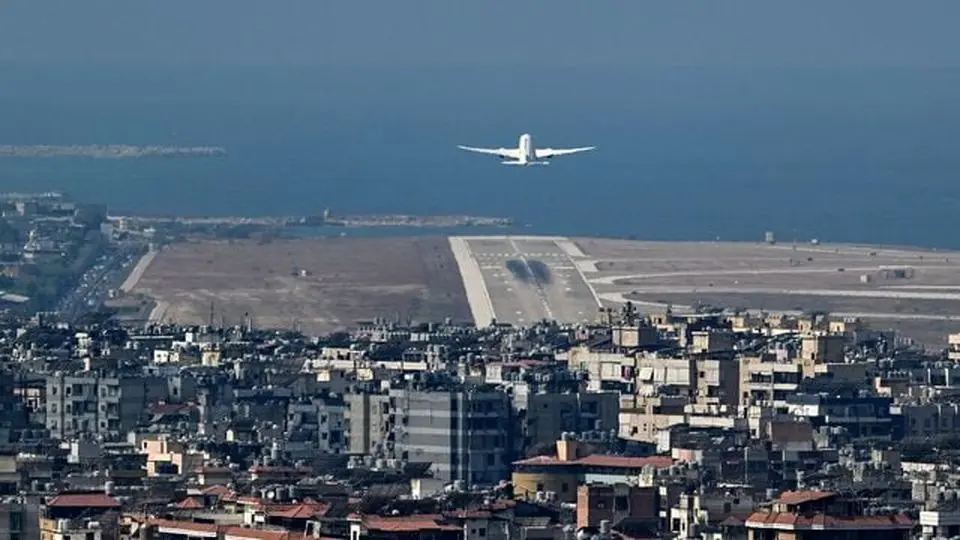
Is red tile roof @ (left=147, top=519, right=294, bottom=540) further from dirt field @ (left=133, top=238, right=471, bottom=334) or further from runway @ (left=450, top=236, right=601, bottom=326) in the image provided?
dirt field @ (left=133, top=238, right=471, bottom=334)

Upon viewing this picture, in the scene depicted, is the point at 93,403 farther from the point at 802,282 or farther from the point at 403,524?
the point at 802,282

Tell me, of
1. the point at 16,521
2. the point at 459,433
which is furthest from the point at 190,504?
the point at 459,433

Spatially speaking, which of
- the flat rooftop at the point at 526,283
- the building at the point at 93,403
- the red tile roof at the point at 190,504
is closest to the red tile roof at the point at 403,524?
the red tile roof at the point at 190,504

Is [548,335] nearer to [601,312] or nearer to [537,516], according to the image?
[601,312]

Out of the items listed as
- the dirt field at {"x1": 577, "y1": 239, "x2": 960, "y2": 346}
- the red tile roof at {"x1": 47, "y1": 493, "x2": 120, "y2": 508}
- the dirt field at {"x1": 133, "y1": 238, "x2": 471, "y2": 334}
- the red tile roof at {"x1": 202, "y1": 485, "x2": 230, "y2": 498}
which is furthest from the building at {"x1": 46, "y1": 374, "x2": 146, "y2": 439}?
the dirt field at {"x1": 133, "y1": 238, "x2": 471, "y2": 334}

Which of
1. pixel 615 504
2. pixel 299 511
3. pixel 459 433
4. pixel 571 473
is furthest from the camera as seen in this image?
pixel 459 433

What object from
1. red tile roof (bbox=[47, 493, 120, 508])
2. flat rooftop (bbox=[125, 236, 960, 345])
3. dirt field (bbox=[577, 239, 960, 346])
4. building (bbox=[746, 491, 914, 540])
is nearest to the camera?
building (bbox=[746, 491, 914, 540])

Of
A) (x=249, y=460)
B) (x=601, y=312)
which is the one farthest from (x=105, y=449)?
(x=601, y=312)
